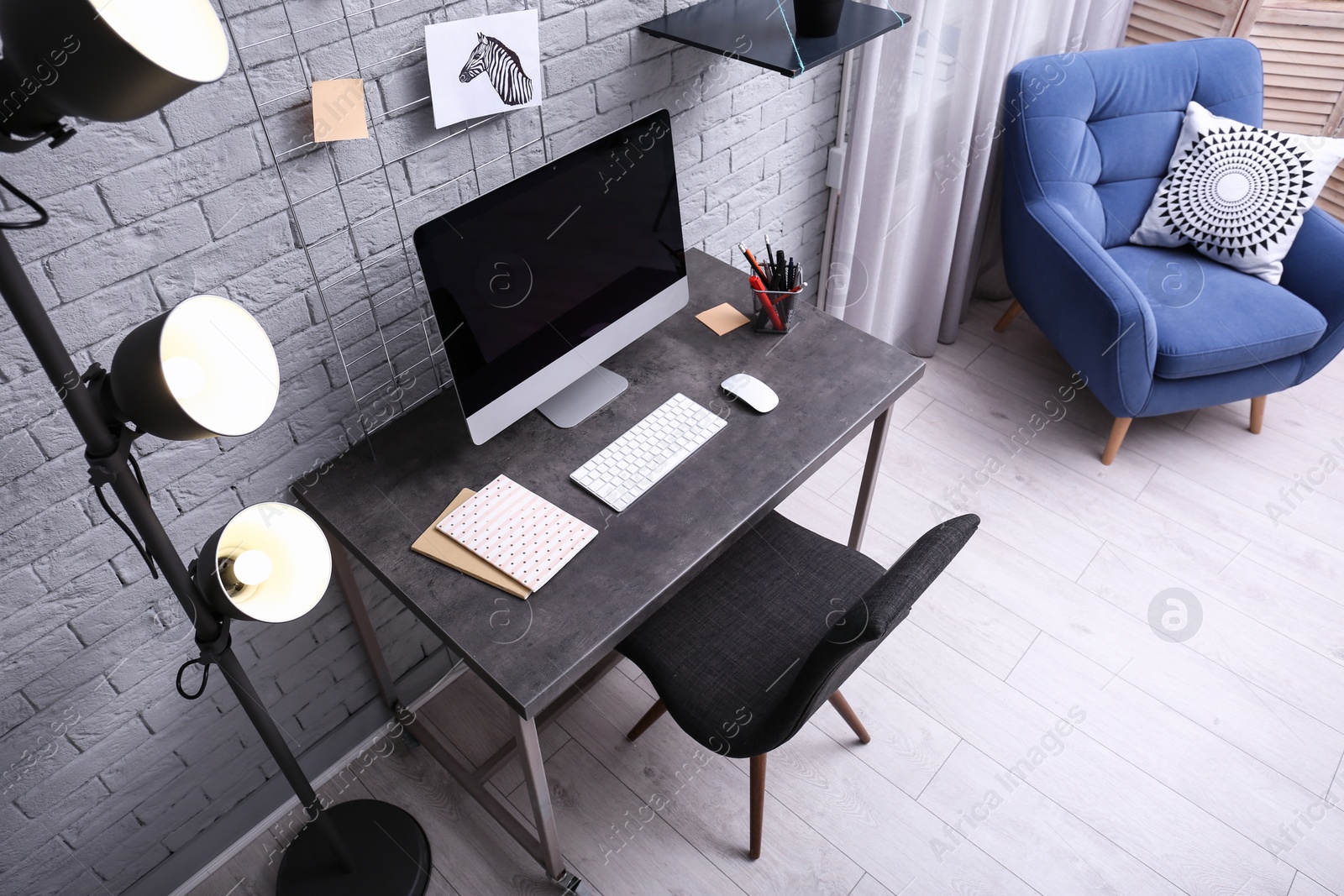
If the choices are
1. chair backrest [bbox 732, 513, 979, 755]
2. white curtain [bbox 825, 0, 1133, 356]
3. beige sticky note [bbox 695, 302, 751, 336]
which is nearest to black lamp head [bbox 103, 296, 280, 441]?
chair backrest [bbox 732, 513, 979, 755]

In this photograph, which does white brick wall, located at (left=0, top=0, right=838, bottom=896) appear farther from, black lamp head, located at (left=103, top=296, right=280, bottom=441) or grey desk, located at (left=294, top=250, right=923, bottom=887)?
black lamp head, located at (left=103, top=296, right=280, bottom=441)

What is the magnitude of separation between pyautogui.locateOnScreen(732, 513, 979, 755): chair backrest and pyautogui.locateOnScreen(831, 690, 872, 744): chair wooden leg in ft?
1.33

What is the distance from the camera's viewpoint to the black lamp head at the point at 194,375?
0.93 meters

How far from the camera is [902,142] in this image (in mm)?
2463

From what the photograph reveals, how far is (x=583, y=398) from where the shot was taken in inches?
68.3

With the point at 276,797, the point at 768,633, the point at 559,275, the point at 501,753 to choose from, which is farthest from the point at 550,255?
the point at 276,797

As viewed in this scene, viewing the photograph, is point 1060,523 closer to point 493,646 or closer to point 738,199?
point 738,199

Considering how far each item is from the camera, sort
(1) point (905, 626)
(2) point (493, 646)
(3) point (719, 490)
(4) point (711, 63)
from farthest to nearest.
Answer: (1) point (905, 626), (4) point (711, 63), (3) point (719, 490), (2) point (493, 646)

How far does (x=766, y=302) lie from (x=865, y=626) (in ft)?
2.56

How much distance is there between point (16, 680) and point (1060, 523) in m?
2.31

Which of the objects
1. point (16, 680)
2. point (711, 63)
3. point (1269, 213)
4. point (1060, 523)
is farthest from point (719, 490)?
point (1269, 213)

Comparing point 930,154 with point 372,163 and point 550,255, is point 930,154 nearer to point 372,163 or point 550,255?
point 550,255

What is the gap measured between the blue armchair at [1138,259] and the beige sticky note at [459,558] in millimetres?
1770

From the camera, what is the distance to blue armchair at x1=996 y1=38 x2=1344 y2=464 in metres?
2.44
